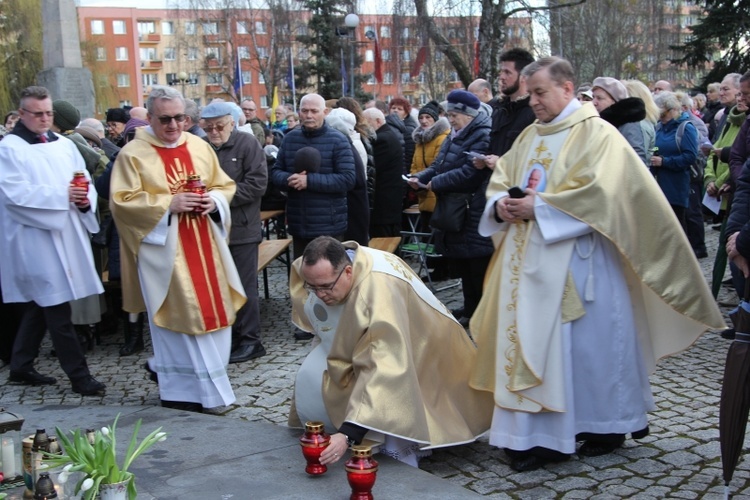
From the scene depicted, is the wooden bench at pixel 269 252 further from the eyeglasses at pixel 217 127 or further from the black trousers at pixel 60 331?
the black trousers at pixel 60 331

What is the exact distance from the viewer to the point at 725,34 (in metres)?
28.0

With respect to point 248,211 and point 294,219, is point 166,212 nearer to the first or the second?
point 248,211

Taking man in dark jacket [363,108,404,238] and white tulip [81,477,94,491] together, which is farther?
man in dark jacket [363,108,404,238]

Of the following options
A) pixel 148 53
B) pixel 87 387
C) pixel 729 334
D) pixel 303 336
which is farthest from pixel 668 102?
pixel 148 53

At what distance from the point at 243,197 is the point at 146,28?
84536 millimetres

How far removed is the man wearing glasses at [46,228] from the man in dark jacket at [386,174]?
12.7 ft

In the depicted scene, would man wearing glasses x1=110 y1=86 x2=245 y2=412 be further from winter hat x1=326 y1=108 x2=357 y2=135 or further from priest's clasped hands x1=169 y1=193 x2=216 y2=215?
winter hat x1=326 y1=108 x2=357 y2=135

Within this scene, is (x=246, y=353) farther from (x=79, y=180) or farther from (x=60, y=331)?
(x=79, y=180)

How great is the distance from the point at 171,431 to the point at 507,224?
2.27m

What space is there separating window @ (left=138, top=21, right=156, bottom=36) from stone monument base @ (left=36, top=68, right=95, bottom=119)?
7591 centimetres

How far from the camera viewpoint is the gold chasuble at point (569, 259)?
14.2 feet

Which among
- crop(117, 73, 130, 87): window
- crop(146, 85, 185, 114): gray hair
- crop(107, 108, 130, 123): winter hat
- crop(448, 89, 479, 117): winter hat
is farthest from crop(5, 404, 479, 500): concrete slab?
crop(117, 73, 130, 87): window

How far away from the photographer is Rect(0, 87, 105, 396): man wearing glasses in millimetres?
6020

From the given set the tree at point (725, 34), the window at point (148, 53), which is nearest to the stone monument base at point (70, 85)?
the tree at point (725, 34)
